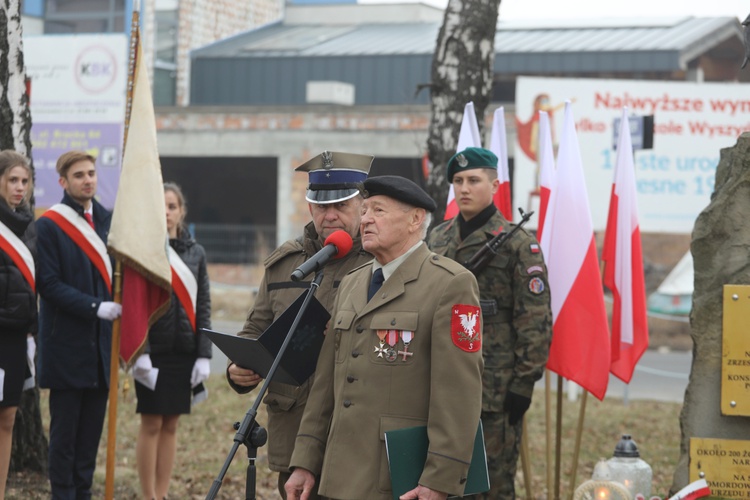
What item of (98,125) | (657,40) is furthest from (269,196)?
(98,125)

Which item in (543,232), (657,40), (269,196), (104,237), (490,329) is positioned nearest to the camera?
(490,329)

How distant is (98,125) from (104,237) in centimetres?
1208

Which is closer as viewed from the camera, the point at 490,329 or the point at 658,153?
the point at 490,329

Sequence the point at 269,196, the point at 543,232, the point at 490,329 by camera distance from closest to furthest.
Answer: the point at 490,329 → the point at 543,232 → the point at 269,196

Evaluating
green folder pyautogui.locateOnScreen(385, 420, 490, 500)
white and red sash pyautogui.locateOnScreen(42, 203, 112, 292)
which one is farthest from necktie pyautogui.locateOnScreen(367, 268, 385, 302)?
white and red sash pyautogui.locateOnScreen(42, 203, 112, 292)

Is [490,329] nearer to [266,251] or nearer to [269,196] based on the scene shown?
[266,251]

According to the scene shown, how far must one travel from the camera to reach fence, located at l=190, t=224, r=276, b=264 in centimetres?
2462

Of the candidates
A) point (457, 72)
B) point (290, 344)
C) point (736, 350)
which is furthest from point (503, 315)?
point (457, 72)

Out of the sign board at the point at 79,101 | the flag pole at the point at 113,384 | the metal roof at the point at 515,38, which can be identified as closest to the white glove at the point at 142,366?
the flag pole at the point at 113,384

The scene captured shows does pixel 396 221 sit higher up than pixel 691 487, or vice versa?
pixel 396 221

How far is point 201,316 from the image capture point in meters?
7.59

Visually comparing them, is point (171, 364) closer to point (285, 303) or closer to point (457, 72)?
point (285, 303)

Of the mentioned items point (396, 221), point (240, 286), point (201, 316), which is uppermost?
point (396, 221)

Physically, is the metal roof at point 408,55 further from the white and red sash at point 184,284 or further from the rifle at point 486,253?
the rifle at point 486,253
